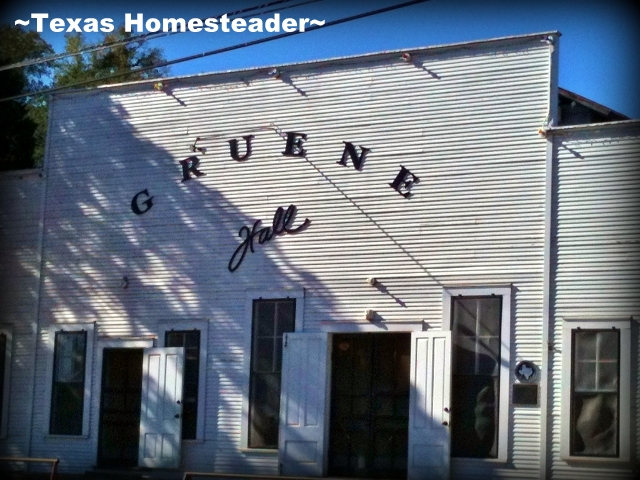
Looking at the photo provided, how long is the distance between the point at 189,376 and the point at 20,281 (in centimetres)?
473

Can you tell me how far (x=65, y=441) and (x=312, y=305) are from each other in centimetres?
596

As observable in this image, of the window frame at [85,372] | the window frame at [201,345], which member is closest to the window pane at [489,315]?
the window frame at [201,345]

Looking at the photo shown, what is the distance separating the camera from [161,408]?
20.8 m

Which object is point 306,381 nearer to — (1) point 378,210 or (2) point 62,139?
(1) point 378,210

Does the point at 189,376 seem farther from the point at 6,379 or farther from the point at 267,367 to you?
the point at 6,379

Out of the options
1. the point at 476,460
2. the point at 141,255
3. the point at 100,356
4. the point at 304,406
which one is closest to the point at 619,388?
the point at 476,460

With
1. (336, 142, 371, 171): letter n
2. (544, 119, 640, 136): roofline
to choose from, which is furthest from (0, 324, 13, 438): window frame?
(544, 119, 640, 136): roofline

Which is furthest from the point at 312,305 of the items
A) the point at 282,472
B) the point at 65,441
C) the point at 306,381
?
the point at 65,441

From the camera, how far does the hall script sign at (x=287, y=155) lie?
63.0ft

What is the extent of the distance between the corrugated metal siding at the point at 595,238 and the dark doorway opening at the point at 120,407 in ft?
27.1

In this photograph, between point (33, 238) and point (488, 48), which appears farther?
point (33, 238)

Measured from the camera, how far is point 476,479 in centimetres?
1780

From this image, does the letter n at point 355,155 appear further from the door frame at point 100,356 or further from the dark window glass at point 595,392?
the door frame at point 100,356

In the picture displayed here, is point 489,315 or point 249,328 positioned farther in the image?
point 249,328
